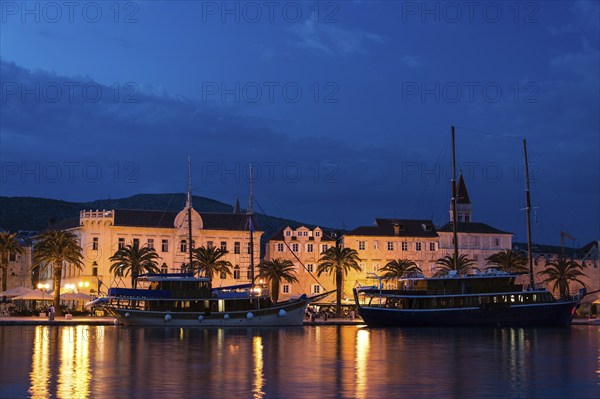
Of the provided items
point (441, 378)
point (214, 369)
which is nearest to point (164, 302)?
point (214, 369)

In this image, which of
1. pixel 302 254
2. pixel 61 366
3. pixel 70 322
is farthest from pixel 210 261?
pixel 61 366

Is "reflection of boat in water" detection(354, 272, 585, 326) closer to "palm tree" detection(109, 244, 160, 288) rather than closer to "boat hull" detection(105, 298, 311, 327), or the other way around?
"boat hull" detection(105, 298, 311, 327)

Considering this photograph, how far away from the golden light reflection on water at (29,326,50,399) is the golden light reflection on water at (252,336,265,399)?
21.2ft

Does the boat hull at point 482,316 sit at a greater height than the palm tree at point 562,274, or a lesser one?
lesser

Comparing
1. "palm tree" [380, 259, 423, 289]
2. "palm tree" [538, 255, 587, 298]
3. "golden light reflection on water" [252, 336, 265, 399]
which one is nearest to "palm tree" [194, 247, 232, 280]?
"palm tree" [380, 259, 423, 289]

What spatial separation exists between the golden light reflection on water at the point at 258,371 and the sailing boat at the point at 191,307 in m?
19.4

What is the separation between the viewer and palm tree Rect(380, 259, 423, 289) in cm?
9056

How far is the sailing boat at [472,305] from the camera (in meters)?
71.1

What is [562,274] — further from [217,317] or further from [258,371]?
[258,371]

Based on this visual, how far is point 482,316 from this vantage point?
7131 cm

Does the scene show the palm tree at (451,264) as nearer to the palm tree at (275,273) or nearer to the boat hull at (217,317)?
the palm tree at (275,273)

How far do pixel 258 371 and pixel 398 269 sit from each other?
59165 millimetres

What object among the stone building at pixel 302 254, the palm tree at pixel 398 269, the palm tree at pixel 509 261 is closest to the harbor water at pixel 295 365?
the palm tree at pixel 398 269

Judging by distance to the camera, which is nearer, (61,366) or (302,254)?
(61,366)
